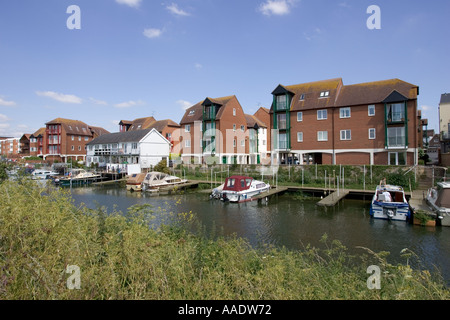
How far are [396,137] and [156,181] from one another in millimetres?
28842

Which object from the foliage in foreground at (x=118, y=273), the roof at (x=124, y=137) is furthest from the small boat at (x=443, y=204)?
the roof at (x=124, y=137)

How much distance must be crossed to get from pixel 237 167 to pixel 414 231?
22.8 m

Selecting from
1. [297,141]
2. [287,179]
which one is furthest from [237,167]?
[297,141]

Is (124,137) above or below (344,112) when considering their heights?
below

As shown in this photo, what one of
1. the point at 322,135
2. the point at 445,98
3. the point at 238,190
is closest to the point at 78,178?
the point at 238,190

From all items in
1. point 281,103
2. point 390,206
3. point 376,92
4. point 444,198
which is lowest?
point 390,206

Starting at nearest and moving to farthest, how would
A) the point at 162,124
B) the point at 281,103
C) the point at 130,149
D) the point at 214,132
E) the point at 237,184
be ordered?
the point at 237,184, the point at 281,103, the point at 214,132, the point at 130,149, the point at 162,124

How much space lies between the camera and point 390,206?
1770 cm

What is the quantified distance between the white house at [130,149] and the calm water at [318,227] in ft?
91.5

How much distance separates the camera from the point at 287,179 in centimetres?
3219

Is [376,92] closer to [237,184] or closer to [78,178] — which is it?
[237,184]

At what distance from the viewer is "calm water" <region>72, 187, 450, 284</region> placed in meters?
12.9

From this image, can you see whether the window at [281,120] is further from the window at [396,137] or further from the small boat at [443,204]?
the small boat at [443,204]

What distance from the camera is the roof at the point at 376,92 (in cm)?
3208
